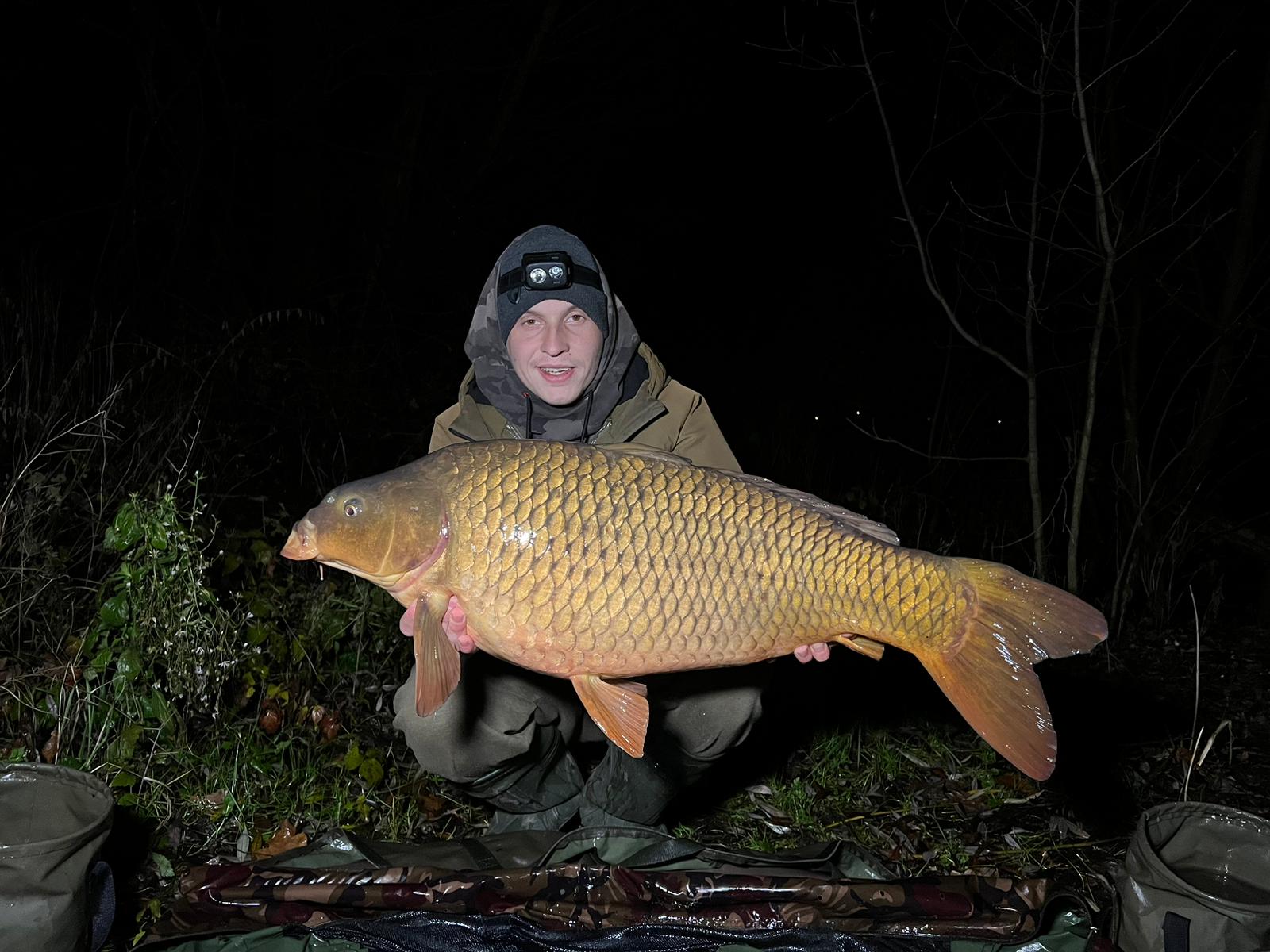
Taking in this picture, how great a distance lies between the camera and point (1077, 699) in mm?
2838

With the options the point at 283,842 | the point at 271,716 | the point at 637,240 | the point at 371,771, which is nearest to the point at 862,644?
the point at 371,771

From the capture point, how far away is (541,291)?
1.91 metres

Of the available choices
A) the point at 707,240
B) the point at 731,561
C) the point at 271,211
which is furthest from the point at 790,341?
the point at 731,561

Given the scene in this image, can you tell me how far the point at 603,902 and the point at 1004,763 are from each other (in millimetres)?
1289

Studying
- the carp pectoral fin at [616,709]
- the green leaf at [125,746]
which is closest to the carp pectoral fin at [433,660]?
the carp pectoral fin at [616,709]

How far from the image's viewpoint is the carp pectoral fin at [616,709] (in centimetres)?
154

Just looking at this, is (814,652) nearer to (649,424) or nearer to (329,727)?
(649,424)

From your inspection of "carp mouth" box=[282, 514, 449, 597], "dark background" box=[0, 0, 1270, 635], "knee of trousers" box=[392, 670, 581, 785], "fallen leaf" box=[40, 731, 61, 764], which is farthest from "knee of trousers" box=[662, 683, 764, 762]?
"dark background" box=[0, 0, 1270, 635]

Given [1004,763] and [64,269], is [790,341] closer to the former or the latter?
[64,269]

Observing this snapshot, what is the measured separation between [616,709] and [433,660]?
11.4 inches

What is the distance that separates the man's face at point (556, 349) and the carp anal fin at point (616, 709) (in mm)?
Result: 584

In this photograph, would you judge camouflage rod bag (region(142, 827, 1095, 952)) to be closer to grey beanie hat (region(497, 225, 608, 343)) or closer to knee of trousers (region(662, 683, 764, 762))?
knee of trousers (region(662, 683, 764, 762))

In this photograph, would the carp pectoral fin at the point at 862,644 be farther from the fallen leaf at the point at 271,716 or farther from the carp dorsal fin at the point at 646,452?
the fallen leaf at the point at 271,716

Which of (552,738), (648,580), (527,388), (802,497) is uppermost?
Result: (527,388)
